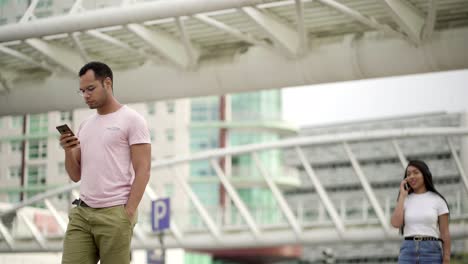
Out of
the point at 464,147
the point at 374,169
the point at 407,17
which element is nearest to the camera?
the point at 407,17

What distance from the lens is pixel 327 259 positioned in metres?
40.6

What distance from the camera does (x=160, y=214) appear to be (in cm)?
2634

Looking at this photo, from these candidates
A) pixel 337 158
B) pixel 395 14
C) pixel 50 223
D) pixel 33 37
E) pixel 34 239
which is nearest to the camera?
pixel 395 14

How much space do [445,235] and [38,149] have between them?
198 ft

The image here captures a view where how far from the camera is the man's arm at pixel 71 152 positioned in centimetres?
627

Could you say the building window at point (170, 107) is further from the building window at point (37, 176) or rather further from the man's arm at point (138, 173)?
the man's arm at point (138, 173)

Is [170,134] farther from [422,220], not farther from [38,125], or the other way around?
[422,220]

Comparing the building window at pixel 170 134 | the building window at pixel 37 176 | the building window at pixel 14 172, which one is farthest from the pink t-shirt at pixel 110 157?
the building window at pixel 170 134

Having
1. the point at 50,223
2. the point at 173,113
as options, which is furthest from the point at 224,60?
the point at 173,113

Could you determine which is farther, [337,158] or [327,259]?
[337,158]

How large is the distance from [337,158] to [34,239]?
82.4 meters

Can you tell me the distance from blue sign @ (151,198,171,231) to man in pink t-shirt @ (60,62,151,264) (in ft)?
64.0

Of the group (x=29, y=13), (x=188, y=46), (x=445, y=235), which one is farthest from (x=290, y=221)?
(x=445, y=235)

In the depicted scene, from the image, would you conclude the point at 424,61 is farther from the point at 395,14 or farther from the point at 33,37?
the point at 33,37
